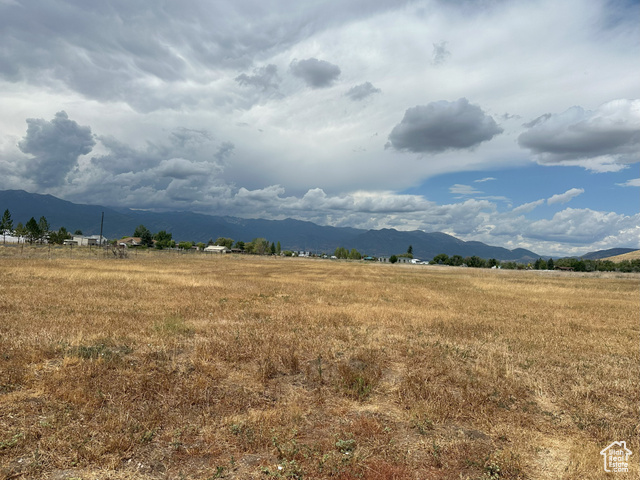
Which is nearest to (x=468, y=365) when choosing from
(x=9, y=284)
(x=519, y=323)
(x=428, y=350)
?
(x=428, y=350)

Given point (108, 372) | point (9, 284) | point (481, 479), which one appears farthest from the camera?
point (9, 284)

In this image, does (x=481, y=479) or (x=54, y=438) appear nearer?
(x=481, y=479)

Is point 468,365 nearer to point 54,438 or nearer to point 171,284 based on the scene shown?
point 54,438

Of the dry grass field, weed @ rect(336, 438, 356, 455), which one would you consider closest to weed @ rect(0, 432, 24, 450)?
the dry grass field

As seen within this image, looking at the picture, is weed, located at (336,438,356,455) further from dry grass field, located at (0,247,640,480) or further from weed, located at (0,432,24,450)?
weed, located at (0,432,24,450)

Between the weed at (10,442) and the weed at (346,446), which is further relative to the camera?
the weed at (346,446)

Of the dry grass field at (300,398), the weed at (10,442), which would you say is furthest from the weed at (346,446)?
the weed at (10,442)

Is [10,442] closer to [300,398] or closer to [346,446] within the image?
[300,398]

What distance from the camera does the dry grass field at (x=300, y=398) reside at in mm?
5984

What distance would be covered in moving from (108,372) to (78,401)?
5.61 feet

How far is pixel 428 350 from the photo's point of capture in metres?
13.2

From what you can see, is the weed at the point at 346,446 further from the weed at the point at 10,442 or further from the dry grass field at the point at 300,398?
the weed at the point at 10,442

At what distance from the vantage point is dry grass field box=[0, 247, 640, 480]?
5984 mm

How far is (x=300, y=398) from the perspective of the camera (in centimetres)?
870
